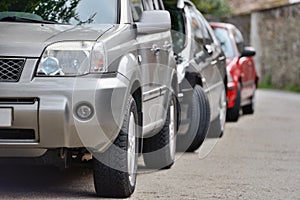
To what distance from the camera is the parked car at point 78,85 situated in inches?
247

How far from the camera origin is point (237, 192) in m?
7.42

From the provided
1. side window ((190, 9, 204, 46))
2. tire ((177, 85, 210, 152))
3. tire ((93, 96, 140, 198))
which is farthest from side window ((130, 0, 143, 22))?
tire ((93, 96, 140, 198))

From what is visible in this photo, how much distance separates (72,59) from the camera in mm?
6453

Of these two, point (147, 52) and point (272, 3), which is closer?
point (147, 52)

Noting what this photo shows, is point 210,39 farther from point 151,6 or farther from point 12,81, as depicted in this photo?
point 12,81

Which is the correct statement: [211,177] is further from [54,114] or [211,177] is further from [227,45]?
[227,45]

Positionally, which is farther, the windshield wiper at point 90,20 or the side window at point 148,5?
the side window at point 148,5

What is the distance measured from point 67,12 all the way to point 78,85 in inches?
42.2

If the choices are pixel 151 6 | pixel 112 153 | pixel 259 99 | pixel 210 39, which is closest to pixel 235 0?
pixel 259 99

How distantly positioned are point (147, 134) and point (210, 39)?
3.95 meters

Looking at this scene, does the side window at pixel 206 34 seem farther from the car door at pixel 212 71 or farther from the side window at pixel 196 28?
the side window at pixel 196 28

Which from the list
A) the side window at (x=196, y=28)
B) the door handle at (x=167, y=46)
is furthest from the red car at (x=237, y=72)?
the door handle at (x=167, y=46)

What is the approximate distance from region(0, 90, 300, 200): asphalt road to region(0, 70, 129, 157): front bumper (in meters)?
0.70

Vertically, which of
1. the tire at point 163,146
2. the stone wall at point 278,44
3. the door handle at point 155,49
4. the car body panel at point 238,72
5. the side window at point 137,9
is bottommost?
the stone wall at point 278,44
